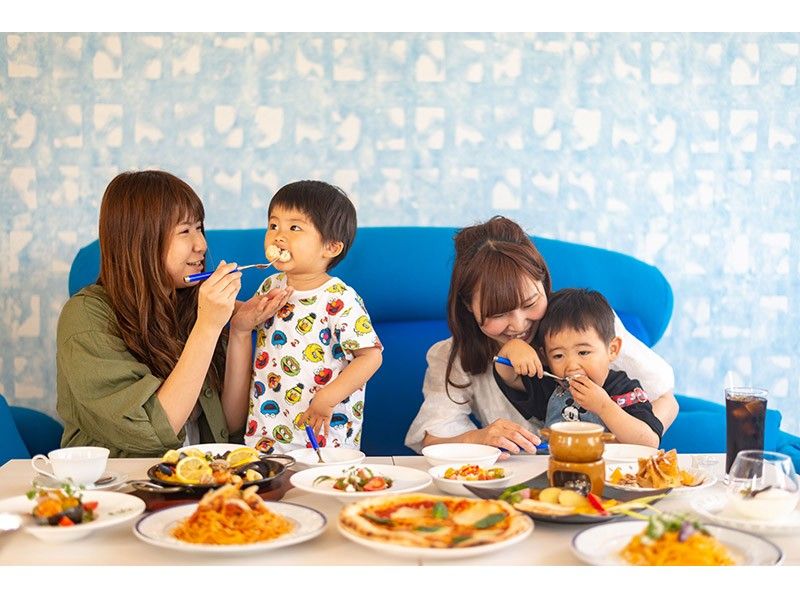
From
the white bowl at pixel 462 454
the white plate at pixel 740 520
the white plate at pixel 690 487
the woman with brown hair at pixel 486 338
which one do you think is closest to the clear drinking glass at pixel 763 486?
the white plate at pixel 740 520

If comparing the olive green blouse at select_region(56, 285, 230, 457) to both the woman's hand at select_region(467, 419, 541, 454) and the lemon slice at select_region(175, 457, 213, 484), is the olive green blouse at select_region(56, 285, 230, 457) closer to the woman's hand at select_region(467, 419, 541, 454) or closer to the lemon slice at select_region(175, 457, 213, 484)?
the lemon slice at select_region(175, 457, 213, 484)

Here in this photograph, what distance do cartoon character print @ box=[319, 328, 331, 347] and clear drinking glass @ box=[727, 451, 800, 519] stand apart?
111 centimetres

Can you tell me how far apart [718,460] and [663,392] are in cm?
49

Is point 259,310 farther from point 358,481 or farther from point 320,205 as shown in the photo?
point 358,481

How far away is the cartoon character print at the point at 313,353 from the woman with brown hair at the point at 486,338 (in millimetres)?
283

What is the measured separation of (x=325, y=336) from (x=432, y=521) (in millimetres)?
1026

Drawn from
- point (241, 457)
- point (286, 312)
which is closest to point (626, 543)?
point (241, 457)

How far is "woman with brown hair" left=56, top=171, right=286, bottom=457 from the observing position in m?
1.99

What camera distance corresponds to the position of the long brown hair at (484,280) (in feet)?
7.11

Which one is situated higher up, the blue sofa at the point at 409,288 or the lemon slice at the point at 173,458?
the blue sofa at the point at 409,288

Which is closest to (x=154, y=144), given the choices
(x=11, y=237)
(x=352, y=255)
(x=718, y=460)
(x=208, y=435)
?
(x=11, y=237)

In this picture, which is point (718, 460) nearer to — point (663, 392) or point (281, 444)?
point (663, 392)

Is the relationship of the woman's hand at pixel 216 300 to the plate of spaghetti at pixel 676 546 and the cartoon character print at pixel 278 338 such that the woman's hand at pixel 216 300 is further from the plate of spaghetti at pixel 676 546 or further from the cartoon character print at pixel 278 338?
the plate of spaghetti at pixel 676 546

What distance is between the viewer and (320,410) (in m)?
2.11
